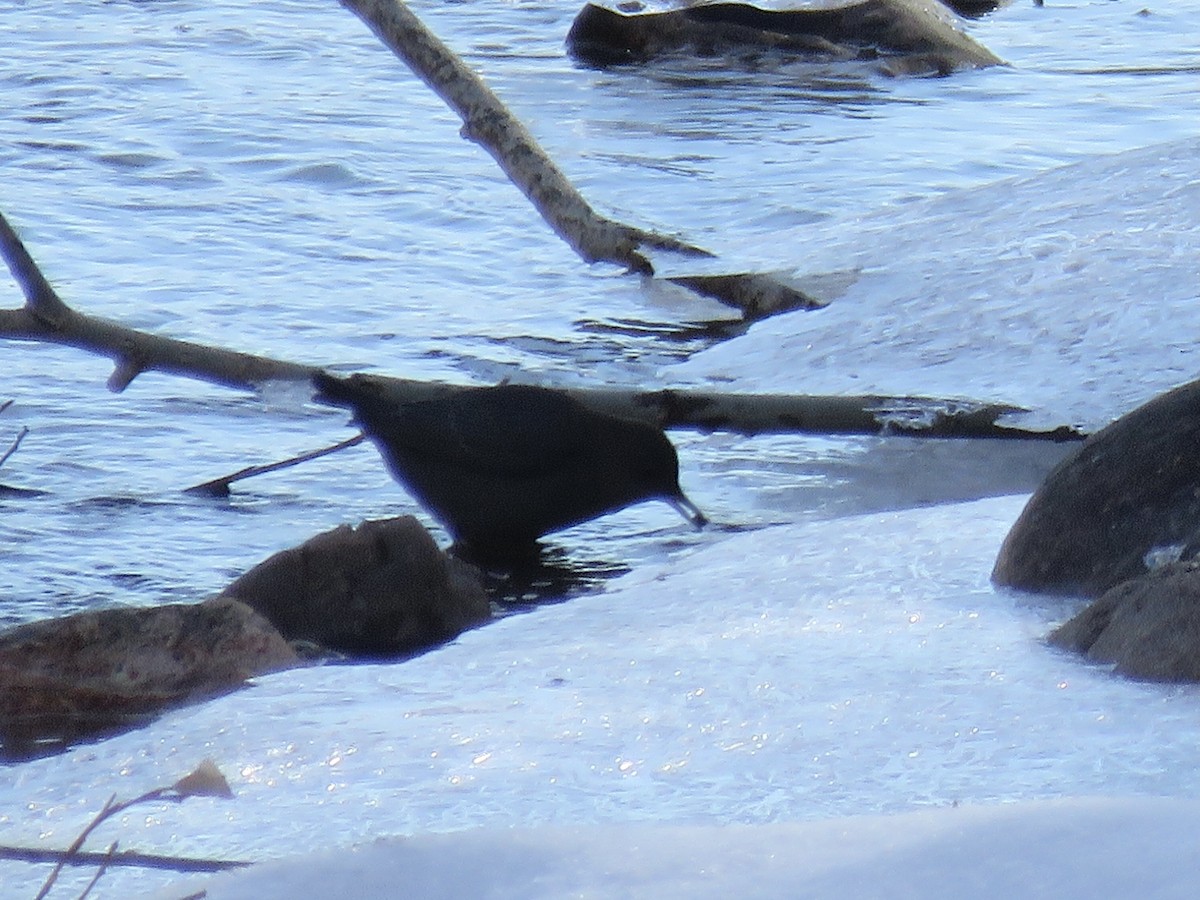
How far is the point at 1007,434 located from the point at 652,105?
15.7 feet

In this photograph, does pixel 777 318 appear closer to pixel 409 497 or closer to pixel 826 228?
pixel 826 228

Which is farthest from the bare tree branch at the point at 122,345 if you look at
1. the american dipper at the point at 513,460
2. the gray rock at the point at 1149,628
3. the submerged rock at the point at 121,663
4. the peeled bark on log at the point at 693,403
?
the gray rock at the point at 1149,628

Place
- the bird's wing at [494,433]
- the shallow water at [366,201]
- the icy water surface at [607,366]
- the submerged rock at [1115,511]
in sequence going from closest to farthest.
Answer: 1. the icy water surface at [607,366]
2. the submerged rock at [1115,511]
3. the bird's wing at [494,433]
4. the shallow water at [366,201]

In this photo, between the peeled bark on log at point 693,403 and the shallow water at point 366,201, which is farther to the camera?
the shallow water at point 366,201

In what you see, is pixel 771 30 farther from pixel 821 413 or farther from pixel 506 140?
pixel 821 413

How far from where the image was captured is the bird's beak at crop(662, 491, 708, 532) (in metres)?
3.89

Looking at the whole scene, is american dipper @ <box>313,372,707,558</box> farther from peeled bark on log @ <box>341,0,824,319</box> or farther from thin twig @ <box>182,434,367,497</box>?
peeled bark on log @ <box>341,0,824,319</box>

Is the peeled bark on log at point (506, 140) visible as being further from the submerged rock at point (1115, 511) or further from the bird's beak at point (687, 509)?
the submerged rock at point (1115, 511)

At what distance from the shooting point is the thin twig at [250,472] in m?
3.83

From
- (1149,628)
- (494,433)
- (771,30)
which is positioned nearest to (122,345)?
(494,433)

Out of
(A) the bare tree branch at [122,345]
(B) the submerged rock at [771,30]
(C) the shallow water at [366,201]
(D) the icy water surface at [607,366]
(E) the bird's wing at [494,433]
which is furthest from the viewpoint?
(B) the submerged rock at [771,30]

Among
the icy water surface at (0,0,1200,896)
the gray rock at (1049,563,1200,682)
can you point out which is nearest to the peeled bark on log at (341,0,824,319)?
the icy water surface at (0,0,1200,896)

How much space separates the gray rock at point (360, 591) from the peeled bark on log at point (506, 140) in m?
1.88

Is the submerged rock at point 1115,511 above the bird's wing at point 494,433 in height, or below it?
above
